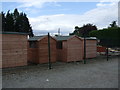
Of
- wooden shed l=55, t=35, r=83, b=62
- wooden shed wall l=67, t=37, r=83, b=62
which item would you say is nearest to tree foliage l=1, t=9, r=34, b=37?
wooden shed l=55, t=35, r=83, b=62

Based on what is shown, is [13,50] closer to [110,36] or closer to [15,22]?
[110,36]

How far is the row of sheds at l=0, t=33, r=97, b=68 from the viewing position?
8.20 m

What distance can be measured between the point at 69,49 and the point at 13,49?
4.29m

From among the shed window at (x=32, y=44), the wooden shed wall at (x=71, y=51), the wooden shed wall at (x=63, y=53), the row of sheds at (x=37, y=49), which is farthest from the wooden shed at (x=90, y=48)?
the shed window at (x=32, y=44)

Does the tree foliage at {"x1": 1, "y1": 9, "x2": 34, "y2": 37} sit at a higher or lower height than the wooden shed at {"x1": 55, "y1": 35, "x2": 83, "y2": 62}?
higher

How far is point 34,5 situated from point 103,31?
51.5 feet

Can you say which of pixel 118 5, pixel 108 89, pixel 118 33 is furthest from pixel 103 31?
pixel 108 89

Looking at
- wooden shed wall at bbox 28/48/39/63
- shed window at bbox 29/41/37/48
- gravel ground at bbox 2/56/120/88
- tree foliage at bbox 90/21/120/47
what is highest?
tree foliage at bbox 90/21/120/47

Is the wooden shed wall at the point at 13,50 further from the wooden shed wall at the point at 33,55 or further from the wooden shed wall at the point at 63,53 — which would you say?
the wooden shed wall at the point at 63,53

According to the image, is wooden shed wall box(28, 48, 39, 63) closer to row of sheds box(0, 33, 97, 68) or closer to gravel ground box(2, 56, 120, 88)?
row of sheds box(0, 33, 97, 68)

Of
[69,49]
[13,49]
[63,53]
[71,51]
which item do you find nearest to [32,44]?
[13,49]

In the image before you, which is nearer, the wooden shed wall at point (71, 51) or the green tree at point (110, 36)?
the wooden shed wall at point (71, 51)

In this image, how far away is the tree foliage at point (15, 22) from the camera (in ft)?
87.7

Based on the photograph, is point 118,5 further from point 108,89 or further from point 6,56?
point 6,56
